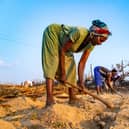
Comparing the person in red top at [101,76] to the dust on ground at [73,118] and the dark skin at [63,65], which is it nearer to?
the dark skin at [63,65]

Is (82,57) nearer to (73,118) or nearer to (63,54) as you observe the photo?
(63,54)

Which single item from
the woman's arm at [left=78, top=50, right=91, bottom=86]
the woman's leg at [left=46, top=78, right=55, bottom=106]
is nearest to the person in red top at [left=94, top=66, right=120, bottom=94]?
the woman's arm at [left=78, top=50, right=91, bottom=86]

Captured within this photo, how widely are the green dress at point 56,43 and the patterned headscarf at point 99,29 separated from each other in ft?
0.42

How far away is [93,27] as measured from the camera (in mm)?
5566

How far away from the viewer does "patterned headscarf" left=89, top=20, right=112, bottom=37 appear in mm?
5434

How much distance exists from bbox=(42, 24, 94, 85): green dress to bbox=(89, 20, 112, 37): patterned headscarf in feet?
0.42

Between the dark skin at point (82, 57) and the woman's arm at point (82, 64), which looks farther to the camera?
the woman's arm at point (82, 64)

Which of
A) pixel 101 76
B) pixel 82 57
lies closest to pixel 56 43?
pixel 82 57

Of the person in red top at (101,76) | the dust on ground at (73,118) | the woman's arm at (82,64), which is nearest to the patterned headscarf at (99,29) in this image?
the woman's arm at (82,64)

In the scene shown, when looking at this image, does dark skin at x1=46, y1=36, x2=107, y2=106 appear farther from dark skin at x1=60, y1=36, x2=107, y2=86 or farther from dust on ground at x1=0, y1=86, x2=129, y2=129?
dust on ground at x1=0, y1=86, x2=129, y2=129

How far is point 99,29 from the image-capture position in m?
5.45

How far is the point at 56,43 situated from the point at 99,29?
719mm

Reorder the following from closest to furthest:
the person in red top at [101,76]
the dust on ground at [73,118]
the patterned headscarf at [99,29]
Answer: the dust on ground at [73,118] → the patterned headscarf at [99,29] → the person in red top at [101,76]

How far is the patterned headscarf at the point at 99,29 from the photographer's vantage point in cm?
543
